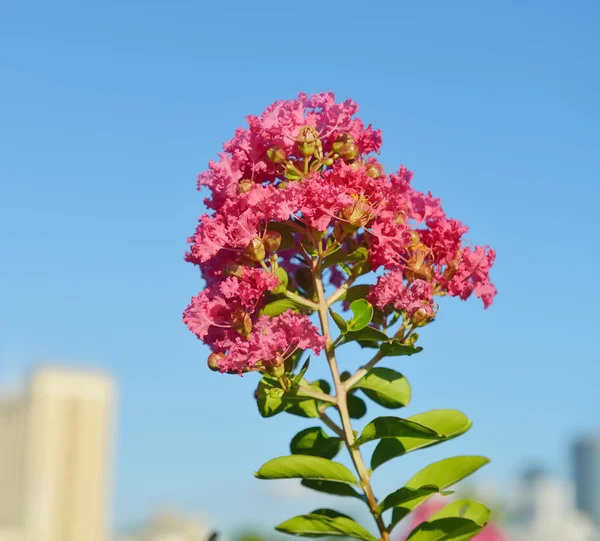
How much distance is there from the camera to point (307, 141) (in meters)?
1.95

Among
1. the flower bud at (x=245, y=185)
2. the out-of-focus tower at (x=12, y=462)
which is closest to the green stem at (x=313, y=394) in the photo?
the flower bud at (x=245, y=185)

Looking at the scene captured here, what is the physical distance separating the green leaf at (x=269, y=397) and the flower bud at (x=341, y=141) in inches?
18.9

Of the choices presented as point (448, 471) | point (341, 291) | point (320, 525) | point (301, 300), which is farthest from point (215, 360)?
point (448, 471)

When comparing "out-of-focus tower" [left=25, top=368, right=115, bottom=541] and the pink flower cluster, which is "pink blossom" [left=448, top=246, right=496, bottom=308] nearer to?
the pink flower cluster

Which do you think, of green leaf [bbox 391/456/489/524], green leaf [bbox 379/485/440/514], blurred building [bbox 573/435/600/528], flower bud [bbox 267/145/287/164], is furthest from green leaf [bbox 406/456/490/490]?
blurred building [bbox 573/435/600/528]

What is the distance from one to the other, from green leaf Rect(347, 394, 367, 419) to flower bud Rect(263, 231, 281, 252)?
443 millimetres

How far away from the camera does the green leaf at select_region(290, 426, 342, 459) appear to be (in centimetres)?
210

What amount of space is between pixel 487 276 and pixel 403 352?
0.85 ft

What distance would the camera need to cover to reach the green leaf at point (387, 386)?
2082 mm

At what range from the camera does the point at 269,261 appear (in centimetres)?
199

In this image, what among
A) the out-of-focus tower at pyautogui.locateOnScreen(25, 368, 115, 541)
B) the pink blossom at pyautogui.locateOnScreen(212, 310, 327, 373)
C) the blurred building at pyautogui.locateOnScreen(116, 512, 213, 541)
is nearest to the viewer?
the pink blossom at pyautogui.locateOnScreen(212, 310, 327, 373)

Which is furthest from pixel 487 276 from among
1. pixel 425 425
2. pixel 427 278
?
pixel 425 425

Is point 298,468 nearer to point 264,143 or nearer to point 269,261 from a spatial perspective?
point 269,261

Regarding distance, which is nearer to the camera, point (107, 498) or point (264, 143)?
point (264, 143)
